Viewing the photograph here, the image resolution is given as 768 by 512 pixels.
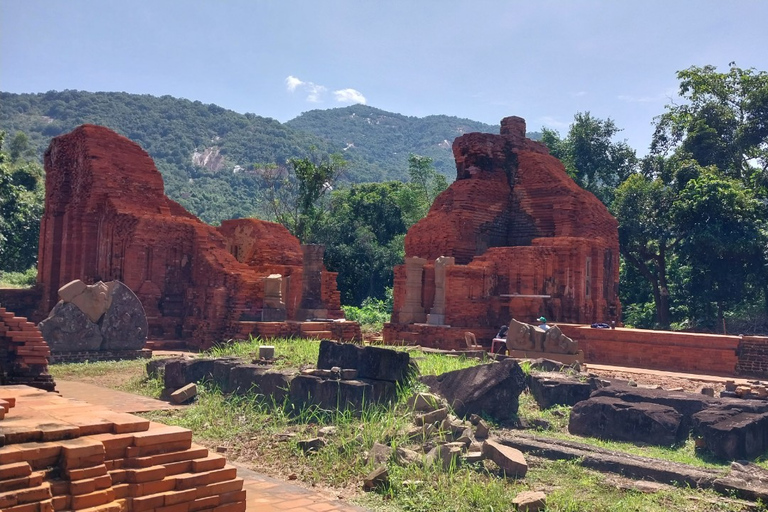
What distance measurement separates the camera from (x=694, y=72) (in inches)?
1121

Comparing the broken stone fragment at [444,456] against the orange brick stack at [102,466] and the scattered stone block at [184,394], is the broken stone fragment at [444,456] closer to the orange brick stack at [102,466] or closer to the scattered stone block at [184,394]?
the orange brick stack at [102,466]

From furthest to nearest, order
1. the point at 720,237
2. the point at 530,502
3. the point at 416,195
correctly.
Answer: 1. the point at 416,195
2. the point at 720,237
3. the point at 530,502

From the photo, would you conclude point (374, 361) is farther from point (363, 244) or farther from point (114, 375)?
point (363, 244)

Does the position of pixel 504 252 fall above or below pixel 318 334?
above

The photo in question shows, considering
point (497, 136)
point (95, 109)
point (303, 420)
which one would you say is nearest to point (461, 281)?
point (497, 136)

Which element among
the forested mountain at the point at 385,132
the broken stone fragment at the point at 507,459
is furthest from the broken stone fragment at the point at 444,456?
the forested mountain at the point at 385,132

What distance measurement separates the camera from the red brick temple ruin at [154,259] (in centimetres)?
1805

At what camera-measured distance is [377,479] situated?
19.3ft

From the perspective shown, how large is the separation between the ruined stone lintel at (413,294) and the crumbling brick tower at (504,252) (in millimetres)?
29

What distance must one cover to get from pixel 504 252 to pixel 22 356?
1352 centimetres

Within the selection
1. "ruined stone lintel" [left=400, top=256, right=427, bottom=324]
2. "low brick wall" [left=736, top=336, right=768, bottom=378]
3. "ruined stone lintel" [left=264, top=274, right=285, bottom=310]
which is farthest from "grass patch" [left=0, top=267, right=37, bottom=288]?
"low brick wall" [left=736, top=336, right=768, bottom=378]

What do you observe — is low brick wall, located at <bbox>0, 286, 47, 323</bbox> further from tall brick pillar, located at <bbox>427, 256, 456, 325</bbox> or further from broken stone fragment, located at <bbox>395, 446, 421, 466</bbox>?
broken stone fragment, located at <bbox>395, 446, 421, 466</bbox>

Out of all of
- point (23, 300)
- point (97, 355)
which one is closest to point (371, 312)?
point (23, 300)

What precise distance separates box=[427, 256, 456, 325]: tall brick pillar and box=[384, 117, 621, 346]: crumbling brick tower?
30 millimetres
